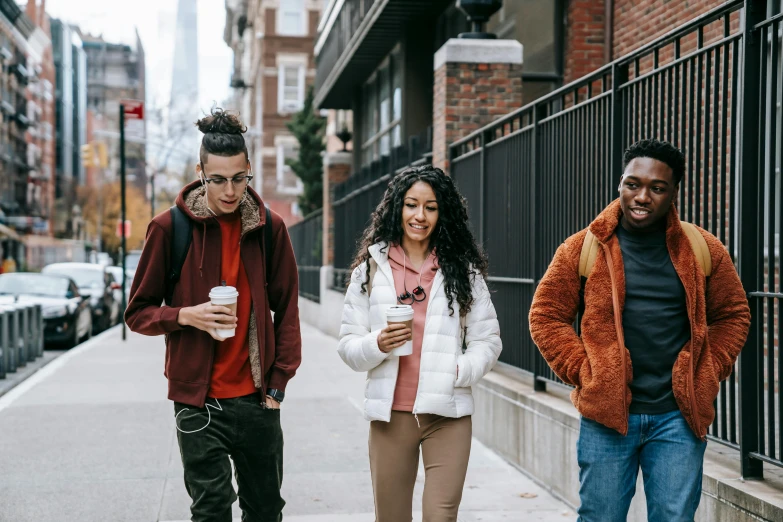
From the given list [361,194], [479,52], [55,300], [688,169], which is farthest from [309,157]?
[688,169]

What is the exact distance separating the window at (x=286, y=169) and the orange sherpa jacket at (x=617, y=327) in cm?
4763

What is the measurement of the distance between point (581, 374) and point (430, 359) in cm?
63

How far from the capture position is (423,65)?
16297 millimetres

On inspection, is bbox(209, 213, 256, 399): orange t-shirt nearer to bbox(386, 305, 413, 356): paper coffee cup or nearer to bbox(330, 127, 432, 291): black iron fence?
bbox(386, 305, 413, 356): paper coffee cup

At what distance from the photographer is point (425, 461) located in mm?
3865

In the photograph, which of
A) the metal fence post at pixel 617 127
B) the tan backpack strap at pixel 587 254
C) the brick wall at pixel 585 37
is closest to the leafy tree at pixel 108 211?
the brick wall at pixel 585 37

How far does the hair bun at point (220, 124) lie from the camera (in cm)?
390

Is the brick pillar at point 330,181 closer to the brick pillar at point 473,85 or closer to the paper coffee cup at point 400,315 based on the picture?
the brick pillar at point 473,85

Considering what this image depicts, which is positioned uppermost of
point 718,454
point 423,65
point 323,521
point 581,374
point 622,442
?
point 423,65

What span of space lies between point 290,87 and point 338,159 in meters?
29.6

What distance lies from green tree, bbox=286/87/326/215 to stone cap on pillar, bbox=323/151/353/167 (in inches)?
567

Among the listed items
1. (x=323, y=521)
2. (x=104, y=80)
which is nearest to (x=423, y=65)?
(x=323, y=521)

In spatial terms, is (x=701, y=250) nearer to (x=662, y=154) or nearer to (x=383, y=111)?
(x=662, y=154)

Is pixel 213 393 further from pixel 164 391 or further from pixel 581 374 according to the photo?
pixel 164 391
